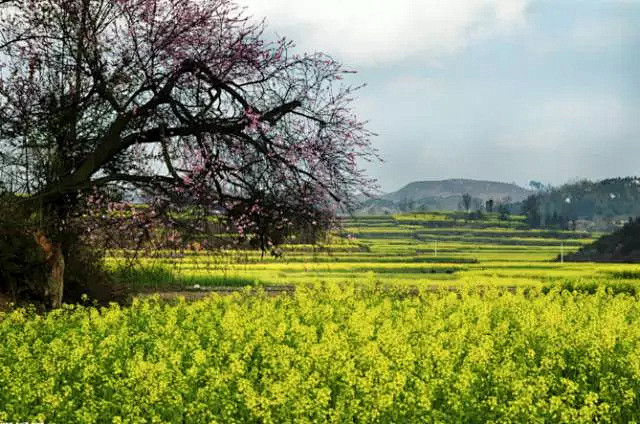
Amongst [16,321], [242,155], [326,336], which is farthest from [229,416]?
[242,155]

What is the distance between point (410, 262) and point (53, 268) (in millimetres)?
26910

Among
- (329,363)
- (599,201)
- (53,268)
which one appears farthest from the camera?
(599,201)

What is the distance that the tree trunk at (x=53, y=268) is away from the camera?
16.6 metres

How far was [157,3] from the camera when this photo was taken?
1639 cm

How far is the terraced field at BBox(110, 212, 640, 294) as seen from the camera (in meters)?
18.8

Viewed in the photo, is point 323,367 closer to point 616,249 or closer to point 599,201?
point 616,249

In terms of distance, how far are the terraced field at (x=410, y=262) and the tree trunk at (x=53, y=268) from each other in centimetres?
169

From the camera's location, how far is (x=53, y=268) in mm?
16859

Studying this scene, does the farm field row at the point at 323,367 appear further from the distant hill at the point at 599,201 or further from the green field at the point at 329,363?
the distant hill at the point at 599,201

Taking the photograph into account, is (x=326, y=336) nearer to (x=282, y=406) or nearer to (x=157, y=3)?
(x=282, y=406)

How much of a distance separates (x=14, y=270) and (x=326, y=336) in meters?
8.19

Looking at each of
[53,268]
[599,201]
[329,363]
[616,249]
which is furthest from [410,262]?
[599,201]

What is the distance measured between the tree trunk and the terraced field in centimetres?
169

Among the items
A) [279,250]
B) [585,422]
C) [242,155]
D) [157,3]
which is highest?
[157,3]
